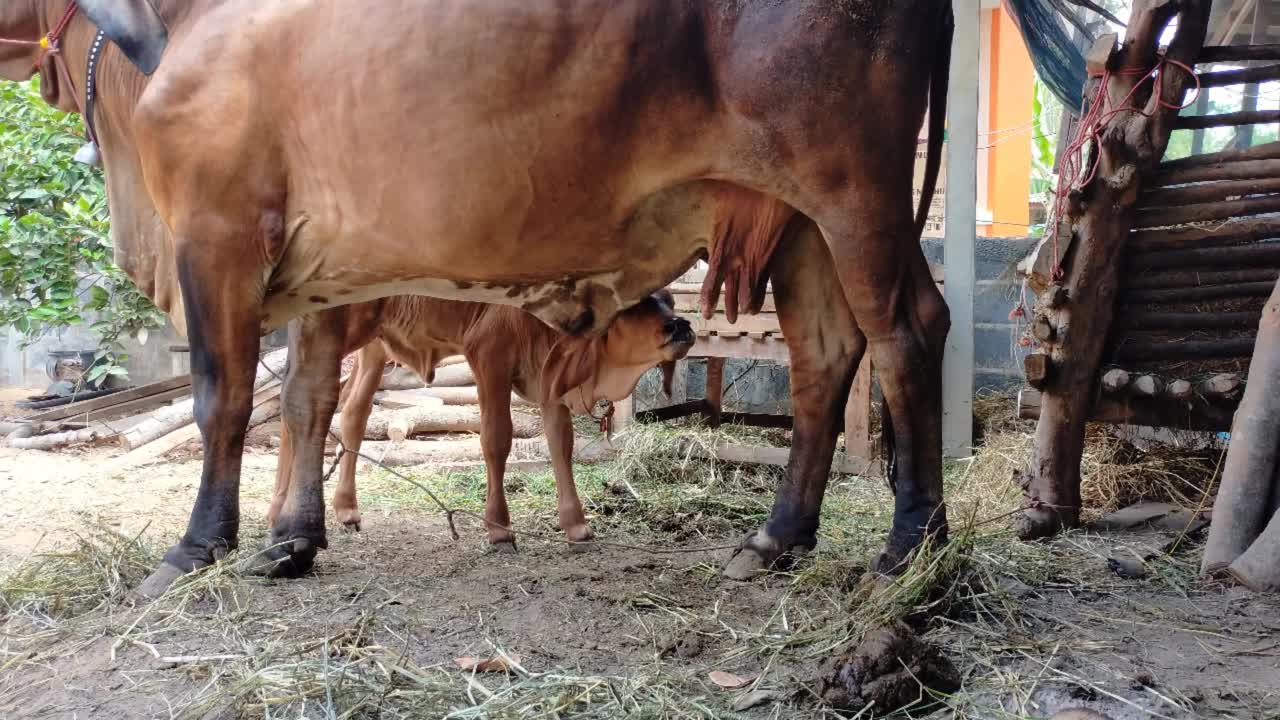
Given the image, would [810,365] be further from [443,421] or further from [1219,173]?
[443,421]

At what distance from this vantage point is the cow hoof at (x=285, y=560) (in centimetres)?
403

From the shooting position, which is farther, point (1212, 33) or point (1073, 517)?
point (1212, 33)

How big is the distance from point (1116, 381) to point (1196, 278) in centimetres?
60

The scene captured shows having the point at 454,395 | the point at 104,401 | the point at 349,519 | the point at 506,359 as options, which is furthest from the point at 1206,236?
the point at 104,401

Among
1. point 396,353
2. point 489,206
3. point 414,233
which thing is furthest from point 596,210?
point 396,353

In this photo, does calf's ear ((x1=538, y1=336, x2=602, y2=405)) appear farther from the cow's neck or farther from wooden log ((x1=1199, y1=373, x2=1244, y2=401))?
wooden log ((x1=1199, y1=373, x2=1244, y2=401))

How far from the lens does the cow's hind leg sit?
13.9 ft

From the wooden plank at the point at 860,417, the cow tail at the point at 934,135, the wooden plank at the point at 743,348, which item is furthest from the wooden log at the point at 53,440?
the cow tail at the point at 934,135

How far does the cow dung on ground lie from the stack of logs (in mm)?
2321

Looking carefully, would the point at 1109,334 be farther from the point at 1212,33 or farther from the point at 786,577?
the point at 1212,33

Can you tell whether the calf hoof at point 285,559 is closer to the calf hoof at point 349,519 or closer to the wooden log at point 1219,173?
the calf hoof at point 349,519

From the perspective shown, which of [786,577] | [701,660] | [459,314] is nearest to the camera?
[701,660]

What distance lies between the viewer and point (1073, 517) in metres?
4.82

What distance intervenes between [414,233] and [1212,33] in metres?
8.79
